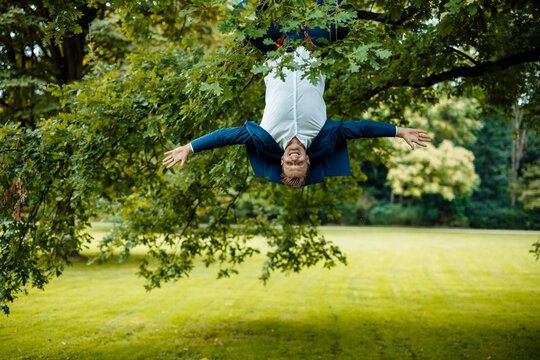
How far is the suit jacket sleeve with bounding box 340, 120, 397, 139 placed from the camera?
3689 millimetres

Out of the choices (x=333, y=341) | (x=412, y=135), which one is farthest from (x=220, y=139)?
(x=333, y=341)

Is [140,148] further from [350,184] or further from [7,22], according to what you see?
[7,22]

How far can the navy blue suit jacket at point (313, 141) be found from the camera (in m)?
3.69

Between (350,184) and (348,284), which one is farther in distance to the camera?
(348,284)

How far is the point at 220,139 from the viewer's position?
3.72 meters

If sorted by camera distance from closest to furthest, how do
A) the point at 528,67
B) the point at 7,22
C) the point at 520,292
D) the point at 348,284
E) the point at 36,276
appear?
the point at 36,276, the point at 528,67, the point at 7,22, the point at 520,292, the point at 348,284

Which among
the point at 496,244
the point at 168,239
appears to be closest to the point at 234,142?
the point at 168,239

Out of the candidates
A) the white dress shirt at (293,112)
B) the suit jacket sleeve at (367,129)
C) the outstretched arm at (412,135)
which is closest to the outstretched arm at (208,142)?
the white dress shirt at (293,112)

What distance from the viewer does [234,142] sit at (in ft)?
12.3

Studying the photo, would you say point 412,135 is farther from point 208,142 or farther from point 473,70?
point 473,70

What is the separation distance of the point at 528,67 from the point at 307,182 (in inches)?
252

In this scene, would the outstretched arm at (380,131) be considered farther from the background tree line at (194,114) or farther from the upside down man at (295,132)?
the background tree line at (194,114)

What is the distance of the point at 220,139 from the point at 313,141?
2.63 ft

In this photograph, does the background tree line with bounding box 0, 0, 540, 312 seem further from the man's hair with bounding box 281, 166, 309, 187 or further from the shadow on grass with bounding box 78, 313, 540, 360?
the shadow on grass with bounding box 78, 313, 540, 360
